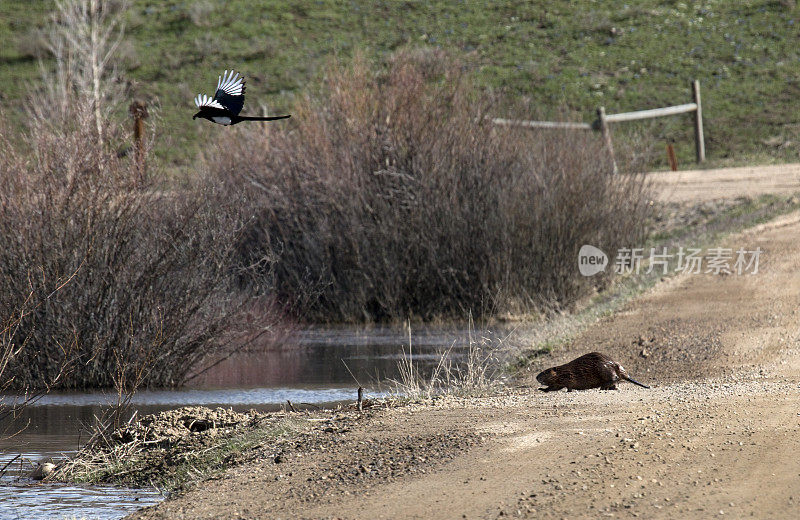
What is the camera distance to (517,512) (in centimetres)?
645

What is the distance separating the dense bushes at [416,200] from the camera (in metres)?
18.7

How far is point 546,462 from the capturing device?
7.29 metres

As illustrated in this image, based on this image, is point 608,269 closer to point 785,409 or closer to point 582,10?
point 785,409

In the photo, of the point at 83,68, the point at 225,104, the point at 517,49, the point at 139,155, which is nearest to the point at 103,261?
the point at 139,155

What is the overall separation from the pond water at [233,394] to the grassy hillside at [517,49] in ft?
68.8

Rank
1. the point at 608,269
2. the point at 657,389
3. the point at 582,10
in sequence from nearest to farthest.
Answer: the point at 657,389 → the point at 608,269 → the point at 582,10

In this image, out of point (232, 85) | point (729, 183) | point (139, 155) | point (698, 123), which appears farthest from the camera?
point (698, 123)

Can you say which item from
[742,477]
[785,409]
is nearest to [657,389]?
[785,409]

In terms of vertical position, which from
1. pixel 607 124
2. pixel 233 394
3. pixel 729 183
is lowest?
pixel 233 394

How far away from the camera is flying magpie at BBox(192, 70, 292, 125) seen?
654cm

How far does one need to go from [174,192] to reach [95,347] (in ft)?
6.80

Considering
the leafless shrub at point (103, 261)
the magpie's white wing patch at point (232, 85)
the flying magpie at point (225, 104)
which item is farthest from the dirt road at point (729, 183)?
the flying magpie at point (225, 104)

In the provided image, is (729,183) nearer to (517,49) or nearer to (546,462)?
(546,462)

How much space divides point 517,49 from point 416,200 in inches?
1227
